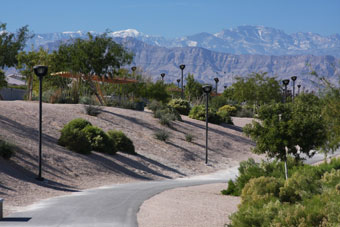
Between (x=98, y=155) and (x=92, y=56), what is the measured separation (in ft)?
58.0

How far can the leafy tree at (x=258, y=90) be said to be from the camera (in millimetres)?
69006

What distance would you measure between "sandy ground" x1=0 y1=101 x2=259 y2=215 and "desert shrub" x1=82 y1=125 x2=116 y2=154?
25.8 inches

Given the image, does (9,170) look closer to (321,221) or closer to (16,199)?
(16,199)

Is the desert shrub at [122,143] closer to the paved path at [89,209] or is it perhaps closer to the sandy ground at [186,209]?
the paved path at [89,209]

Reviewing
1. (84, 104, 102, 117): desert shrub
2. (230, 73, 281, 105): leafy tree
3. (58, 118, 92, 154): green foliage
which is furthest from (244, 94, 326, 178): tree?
(230, 73, 281, 105): leafy tree

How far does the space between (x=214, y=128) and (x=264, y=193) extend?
98.1 ft

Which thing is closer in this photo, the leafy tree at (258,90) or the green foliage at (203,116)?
the green foliage at (203,116)

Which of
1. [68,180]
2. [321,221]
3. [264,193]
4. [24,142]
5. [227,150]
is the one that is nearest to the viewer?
[321,221]

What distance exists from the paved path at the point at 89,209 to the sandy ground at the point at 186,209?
385mm

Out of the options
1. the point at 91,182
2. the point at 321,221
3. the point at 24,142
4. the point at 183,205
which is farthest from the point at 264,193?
the point at 24,142

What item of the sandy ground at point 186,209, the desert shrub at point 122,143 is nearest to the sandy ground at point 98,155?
the desert shrub at point 122,143

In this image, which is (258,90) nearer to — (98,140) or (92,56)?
(92,56)

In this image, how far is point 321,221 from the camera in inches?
399

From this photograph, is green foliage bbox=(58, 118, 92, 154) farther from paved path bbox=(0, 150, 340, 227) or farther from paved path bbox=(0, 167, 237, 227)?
paved path bbox=(0, 167, 237, 227)
